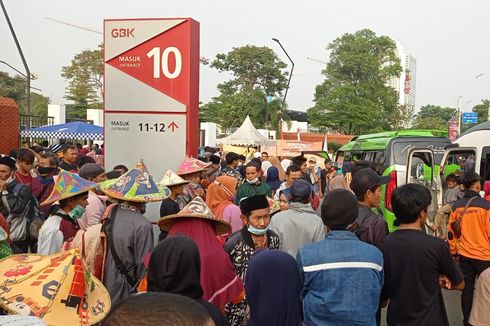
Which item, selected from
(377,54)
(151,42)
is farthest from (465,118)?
(151,42)

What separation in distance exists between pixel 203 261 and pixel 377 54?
56001mm

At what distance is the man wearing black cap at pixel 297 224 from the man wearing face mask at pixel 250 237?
0.88ft

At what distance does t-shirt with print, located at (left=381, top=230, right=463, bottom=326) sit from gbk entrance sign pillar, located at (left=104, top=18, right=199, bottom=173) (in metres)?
4.02

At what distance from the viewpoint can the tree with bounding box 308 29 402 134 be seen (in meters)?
50.1

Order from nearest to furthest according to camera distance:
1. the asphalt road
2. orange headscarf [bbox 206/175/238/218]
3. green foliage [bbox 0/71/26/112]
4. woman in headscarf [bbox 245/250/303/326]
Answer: woman in headscarf [bbox 245/250/303/326]
orange headscarf [bbox 206/175/238/218]
the asphalt road
green foliage [bbox 0/71/26/112]

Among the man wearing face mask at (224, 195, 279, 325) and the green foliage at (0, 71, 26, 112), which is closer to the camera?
the man wearing face mask at (224, 195, 279, 325)

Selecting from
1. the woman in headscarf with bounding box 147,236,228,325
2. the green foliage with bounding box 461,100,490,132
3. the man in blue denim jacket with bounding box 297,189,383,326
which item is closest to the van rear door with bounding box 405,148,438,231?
the man in blue denim jacket with bounding box 297,189,383,326

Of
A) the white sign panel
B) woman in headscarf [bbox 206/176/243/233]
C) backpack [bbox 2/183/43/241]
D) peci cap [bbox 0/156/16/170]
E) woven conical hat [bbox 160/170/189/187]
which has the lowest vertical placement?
backpack [bbox 2/183/43/241]

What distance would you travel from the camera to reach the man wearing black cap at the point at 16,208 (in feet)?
18.6

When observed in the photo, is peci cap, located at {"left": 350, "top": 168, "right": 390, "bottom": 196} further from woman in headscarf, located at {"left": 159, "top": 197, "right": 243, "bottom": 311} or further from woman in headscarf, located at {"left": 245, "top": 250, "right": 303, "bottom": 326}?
woman in headscarf, located at {"left": 245, "top": 250, "right": 303, "bottom": 326}

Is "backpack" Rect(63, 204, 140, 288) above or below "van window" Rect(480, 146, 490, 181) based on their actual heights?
below

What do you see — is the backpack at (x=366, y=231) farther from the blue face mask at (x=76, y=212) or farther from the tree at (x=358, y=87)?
the tree at (x=358, y=87)

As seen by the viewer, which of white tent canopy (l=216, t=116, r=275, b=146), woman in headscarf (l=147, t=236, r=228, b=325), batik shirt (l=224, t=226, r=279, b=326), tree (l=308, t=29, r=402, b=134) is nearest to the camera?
woman in headscarf (l=147, t=236, r=228, b=325)

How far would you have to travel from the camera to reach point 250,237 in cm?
416
